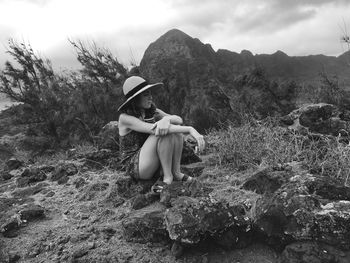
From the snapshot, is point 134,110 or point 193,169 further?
point 193,169

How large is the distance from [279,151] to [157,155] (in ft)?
4.68

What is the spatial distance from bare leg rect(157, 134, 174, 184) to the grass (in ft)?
3.36

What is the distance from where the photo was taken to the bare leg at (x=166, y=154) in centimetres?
333

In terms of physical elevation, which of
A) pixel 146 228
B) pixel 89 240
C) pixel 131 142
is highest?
pixel 131 142

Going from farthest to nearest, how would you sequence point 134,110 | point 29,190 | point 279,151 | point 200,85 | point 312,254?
point 200,85 → point 29,190 → point 279,151 → point 134,110 → point 312,254

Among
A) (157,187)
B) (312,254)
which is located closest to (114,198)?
(157,187)

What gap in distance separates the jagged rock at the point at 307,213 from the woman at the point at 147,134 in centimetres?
90

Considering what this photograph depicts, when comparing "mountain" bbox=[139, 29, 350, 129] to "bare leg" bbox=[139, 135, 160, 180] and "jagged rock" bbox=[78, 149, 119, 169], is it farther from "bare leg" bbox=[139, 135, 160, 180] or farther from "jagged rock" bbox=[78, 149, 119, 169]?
"bare leg" bbox=[139, 135, 160, 180]

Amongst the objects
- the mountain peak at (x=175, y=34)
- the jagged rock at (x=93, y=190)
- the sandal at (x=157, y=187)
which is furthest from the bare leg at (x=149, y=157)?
the mountain peak at (x=175, y=34)

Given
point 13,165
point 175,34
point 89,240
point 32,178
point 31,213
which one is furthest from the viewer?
point 175,34

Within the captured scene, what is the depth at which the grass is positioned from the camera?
11.4 feet

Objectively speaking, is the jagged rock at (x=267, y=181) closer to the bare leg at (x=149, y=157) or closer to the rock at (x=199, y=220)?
the rock at (x=199, y=220)

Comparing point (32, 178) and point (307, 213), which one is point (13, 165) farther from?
point (307, 213)

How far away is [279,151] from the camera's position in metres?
4.05
